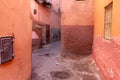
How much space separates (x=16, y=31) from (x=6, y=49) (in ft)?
2.23

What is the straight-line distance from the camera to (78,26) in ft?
32.2

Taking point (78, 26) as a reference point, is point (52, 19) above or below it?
above

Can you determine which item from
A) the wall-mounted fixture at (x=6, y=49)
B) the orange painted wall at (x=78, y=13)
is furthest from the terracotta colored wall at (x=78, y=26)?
the wall-mounted fixture at (x=6, y=49)

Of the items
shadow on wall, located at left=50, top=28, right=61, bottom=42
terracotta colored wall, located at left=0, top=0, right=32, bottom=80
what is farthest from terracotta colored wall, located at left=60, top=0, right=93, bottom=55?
shadow on wall, located at left=50, top=28, right=61, bottom=42

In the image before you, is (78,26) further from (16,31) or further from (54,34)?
(54,34)

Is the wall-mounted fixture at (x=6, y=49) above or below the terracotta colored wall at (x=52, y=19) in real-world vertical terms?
below

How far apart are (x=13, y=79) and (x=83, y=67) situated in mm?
4280

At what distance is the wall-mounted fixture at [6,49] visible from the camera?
11.2 feet

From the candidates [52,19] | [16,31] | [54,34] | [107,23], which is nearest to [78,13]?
[107,23]

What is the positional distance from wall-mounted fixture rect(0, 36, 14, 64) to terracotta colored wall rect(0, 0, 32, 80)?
0.11 meters

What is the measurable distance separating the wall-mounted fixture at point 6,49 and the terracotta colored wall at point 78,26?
625 cm

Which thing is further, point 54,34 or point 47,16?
point 54,34

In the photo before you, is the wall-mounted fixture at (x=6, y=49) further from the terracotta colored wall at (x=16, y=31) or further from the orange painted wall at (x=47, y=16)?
the orange painted wall at (x=47, y=16)

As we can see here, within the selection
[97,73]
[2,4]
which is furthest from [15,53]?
[97,73]
